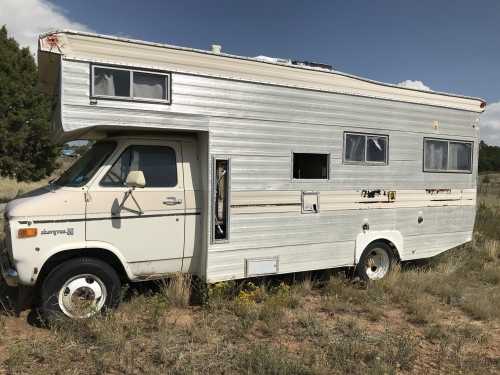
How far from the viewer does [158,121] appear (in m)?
4.94

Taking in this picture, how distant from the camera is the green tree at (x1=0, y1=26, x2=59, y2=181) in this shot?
15406mm

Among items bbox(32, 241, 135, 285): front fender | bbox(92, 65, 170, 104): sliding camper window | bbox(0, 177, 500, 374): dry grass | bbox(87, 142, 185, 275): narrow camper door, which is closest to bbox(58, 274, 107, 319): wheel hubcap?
bbox(0, 177, 500, 374): dry grass

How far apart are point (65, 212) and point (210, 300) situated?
192cm

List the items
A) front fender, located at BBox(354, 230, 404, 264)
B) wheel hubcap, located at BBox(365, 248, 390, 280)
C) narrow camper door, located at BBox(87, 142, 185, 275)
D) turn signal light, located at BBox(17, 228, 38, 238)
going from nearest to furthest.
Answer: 1. turn signal light, located at BBox(17, 228, 38, 238)
2. narrow camper door, located at BBox(87, 142, 185, 275)
3. front fender, located at BBox(354, 230, 404, 264)
4. wheel hubcap, located at BBox(365, 248, 390, 280)

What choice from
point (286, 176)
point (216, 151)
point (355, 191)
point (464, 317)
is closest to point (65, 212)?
point (216, 151)

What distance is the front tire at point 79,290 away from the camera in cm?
458

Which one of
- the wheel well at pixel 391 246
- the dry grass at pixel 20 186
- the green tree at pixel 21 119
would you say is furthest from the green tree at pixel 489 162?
the wheel well at pixel 391 246

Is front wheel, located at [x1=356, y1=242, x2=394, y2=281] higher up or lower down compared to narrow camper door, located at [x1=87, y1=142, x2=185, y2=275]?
lower down

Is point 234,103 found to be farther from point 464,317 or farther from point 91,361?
point 464,317

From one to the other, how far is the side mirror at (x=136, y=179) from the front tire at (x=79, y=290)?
3.11 feet

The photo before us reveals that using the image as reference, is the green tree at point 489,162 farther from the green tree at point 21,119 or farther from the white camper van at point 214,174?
the white camper van at point 214,174

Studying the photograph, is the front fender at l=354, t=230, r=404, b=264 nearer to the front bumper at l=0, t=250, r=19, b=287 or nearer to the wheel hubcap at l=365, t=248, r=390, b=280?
the wheel hubcap at l=365, t=248, r=390, b=280

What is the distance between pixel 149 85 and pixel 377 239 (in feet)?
12.7

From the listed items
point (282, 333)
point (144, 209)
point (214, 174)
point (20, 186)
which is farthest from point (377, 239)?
point (20, 186)
